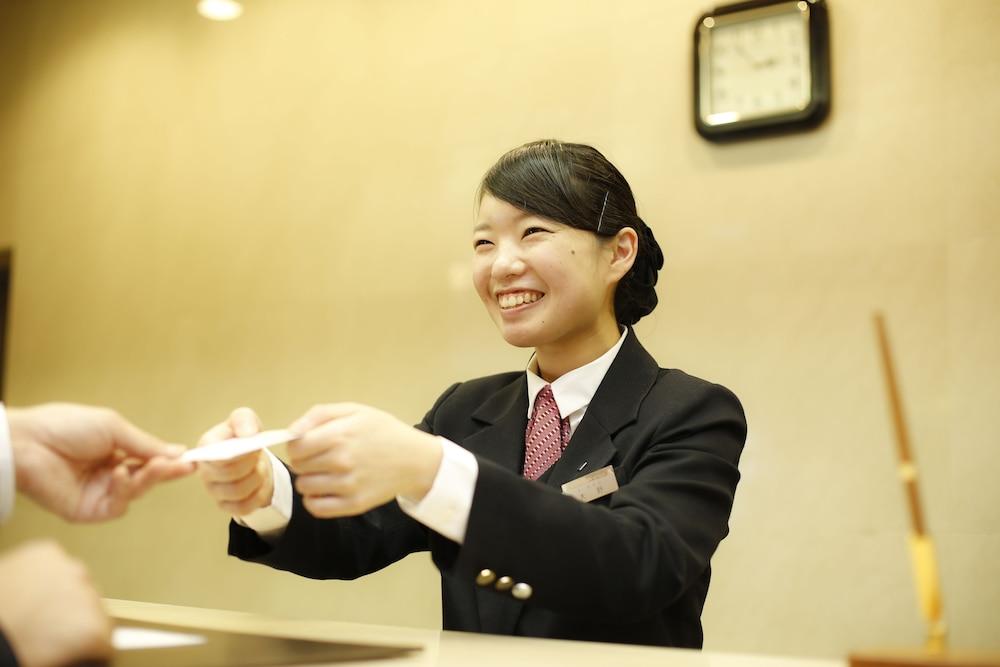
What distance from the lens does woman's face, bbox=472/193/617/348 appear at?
5.41ft

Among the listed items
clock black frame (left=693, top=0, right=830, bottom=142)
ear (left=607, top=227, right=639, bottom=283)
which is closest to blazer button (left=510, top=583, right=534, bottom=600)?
ear (left=607, top=227, right=639, bottom=283)

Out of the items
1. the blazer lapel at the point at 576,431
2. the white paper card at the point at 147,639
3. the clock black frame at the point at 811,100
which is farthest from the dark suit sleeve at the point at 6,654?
the clock black frame at the point at 811,100

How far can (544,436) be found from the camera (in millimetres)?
1662

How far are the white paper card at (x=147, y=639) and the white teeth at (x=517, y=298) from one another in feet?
2.76

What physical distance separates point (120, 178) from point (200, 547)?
5.18ft

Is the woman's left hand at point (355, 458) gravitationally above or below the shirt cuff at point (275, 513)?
above

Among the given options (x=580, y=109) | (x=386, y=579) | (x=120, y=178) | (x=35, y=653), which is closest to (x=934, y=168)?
(x=580, y=109)

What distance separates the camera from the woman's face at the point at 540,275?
5.41 feet

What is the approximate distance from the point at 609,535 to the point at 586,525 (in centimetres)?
4

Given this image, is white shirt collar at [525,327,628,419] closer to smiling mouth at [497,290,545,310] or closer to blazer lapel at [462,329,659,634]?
blazer lapel at [462,329,659,634]

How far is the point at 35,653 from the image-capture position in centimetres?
73

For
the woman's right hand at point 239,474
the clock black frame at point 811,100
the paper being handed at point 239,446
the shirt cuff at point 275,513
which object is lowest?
the shirt cuff at point 275,513

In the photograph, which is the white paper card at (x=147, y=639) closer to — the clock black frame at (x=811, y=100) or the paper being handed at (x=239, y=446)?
the paper being handed at (x=239, y=446)

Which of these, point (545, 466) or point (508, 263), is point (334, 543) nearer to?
point (545, 466)
